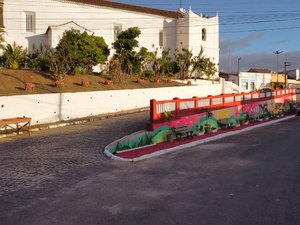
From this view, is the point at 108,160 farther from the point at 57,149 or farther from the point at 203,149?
the point at 203,149

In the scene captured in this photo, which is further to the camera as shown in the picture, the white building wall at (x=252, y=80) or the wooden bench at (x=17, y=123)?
the white building wall at (x=252, y=80)

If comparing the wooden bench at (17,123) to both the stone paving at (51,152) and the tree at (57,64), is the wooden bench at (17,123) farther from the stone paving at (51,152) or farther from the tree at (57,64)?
the tree at (57,64)

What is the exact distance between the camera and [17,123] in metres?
16.4

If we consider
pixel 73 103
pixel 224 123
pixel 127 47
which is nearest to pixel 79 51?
pixel 127 47

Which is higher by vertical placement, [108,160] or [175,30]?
[175,30]

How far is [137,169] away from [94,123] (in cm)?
1023

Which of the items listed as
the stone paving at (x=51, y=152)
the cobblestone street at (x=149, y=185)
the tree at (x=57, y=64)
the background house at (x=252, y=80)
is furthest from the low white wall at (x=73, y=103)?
the background house at (x=252, y=80)

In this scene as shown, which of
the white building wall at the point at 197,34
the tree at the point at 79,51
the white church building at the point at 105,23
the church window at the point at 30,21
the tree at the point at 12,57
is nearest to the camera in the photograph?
the tree at the point at 79,51

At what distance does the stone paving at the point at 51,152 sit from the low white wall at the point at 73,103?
186 cm

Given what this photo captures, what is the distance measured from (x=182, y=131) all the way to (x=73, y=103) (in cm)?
874

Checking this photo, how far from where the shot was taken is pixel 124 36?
36.3 meters

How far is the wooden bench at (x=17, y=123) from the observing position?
52.1 ft

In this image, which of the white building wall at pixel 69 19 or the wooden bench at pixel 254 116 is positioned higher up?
the white building wall at pixel 69 19

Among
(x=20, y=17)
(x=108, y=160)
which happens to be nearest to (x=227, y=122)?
(x=108, y=160)
